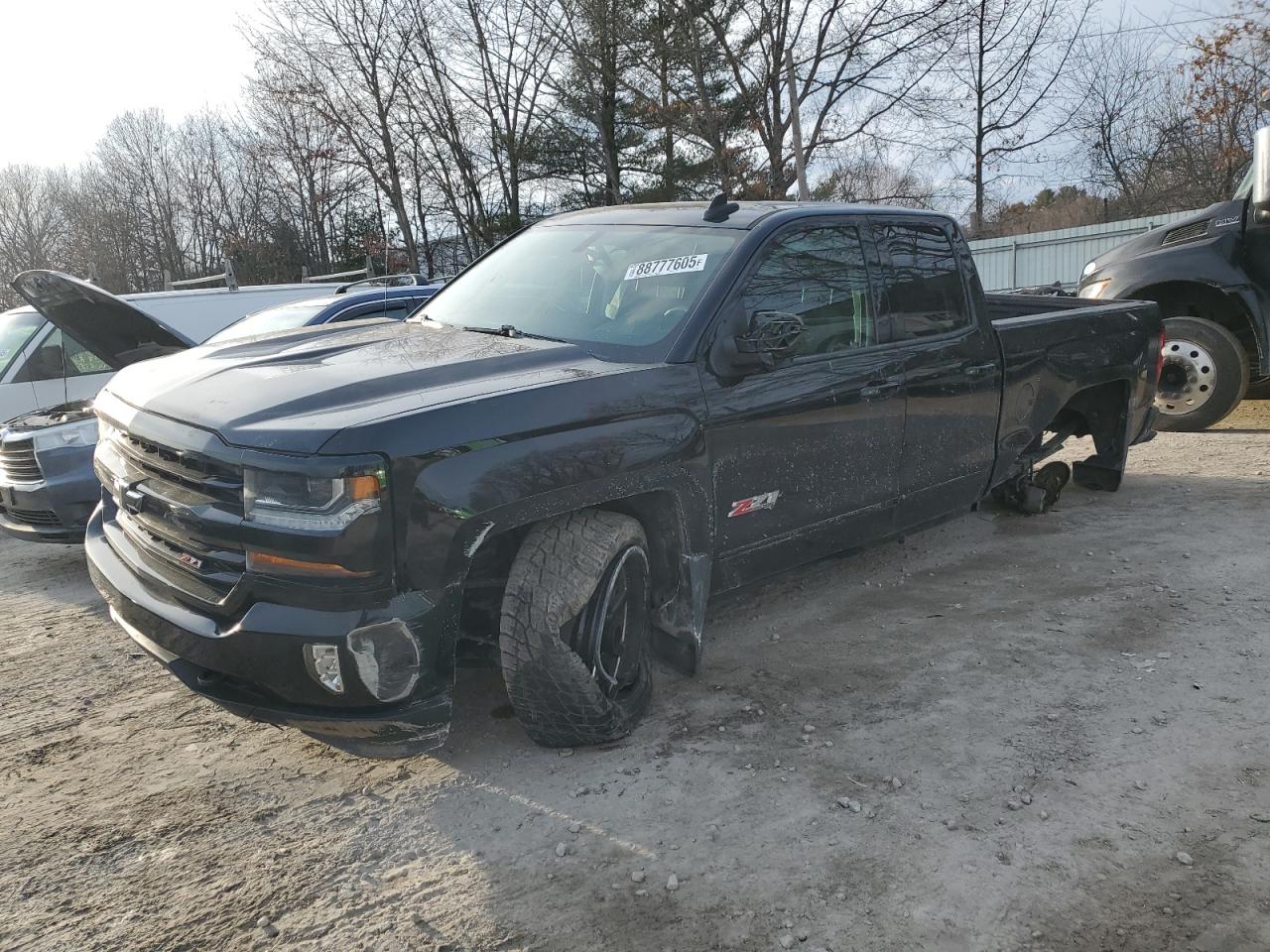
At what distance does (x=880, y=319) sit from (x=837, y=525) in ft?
3.16

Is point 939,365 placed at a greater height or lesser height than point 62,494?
greater

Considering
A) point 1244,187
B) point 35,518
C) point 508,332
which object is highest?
point 1244,187

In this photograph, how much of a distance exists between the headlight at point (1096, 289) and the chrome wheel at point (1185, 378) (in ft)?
2.36

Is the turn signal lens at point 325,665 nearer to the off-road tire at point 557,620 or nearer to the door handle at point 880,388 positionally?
the off-road tire at point 557,620

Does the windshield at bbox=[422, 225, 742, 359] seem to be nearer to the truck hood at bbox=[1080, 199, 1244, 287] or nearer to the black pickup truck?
the black pickup truck

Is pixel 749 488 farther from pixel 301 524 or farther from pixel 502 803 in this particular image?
pixel 301 524

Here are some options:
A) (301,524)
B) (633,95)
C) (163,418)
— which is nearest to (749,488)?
(301,524)

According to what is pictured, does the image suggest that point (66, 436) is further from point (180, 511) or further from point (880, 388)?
point (880, 388)

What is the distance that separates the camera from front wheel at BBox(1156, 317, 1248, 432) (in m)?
7.69

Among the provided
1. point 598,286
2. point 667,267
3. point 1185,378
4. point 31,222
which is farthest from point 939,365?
point 31,222

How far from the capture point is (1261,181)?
7.27 m

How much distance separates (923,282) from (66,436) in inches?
195

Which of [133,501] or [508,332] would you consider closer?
[133,501]

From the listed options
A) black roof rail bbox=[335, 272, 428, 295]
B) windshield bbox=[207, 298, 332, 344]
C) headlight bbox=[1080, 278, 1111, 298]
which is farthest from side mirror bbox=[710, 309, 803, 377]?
headlight bbox=[1080, 278, 1111, 298]
